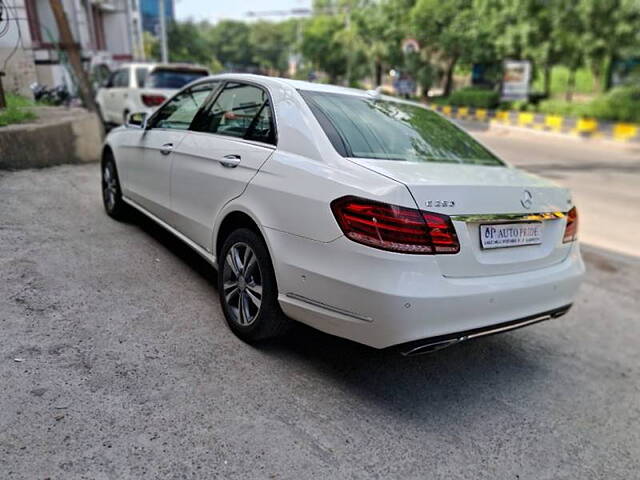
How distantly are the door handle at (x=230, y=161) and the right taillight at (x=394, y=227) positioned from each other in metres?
1.04

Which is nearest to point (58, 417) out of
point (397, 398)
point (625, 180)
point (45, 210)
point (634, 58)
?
point (397, 398)

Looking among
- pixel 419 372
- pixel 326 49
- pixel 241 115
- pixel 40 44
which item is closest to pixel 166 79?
pixel 40 44

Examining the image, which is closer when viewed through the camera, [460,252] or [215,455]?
[215,455]

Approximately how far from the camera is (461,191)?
9.21 feet

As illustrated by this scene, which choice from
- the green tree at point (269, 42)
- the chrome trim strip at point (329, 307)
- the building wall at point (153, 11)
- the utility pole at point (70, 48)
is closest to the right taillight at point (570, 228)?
the chrome trim strip at point (329, 307)

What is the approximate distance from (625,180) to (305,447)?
464 inches

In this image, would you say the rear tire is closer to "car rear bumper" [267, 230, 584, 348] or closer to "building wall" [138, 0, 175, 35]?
"car rear bumper" [267, 230, 584, 348]

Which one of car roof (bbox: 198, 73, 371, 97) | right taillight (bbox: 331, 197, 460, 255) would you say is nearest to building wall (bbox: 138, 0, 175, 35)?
car roof (bbox: 198, 73, 371, 97)

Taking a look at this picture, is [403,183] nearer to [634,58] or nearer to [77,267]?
[77,267]

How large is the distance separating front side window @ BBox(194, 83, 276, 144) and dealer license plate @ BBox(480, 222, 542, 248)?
133 centimetres

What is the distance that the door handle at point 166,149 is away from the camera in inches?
167

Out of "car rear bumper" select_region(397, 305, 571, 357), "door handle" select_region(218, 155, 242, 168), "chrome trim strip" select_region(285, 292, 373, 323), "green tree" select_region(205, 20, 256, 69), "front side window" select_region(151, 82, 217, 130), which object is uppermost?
"front side window" select_region(151, 82, 217, 130)

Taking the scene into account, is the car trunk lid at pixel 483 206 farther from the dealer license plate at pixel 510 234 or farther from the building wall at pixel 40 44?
the building wall at pixel 40 44

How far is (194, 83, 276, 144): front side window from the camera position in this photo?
3465mm
